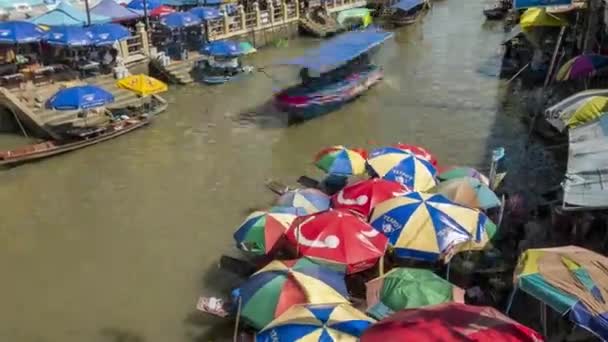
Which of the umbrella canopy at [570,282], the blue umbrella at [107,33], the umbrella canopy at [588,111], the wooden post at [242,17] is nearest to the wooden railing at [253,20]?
the wooden post at [242,17]

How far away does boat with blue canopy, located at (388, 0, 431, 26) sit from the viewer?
1566 inches

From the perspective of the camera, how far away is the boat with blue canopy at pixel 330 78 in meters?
21.3

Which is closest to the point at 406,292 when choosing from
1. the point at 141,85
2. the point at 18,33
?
the point at 141,85

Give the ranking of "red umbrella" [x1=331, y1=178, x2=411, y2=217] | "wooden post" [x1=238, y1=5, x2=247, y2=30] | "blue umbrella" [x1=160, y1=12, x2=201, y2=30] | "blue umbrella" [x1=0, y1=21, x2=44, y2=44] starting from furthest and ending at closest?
"wooden post" [x1=238, y1=5, x2=247, y2=30]
"blue umbrella" [x1=160, y1=12, x2=201, y2=30]
"blue umbrella" [x1=0, y1=21, x2=44, y2=44]
"red umbrella" [x1=331, y1=178, x2=411, y2=217]

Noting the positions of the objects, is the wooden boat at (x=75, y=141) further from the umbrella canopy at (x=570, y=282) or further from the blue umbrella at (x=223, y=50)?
the umbrella canopy at (x=570, y=282)

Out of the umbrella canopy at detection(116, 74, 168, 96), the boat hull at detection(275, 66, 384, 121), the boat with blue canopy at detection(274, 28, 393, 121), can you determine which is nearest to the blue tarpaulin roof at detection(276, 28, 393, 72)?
the boat with blue canopy at detection(274, 28, 393, 121)

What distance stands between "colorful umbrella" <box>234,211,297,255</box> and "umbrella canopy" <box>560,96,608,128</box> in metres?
6.42

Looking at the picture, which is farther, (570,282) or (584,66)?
(584,66)

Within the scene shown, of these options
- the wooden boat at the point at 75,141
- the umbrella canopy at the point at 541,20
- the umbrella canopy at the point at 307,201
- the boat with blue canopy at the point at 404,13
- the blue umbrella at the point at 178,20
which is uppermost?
the blue umbrella at the point at 178,20

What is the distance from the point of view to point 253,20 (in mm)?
33969

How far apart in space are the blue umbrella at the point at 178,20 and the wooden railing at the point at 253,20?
84.8 inches

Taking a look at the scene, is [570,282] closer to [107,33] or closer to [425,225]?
[425,225]

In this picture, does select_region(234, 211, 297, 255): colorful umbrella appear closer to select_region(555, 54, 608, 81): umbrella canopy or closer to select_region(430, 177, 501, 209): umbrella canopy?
select_region(430, 177, 501, 209): umbrella canopy

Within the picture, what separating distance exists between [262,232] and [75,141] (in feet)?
34.5
